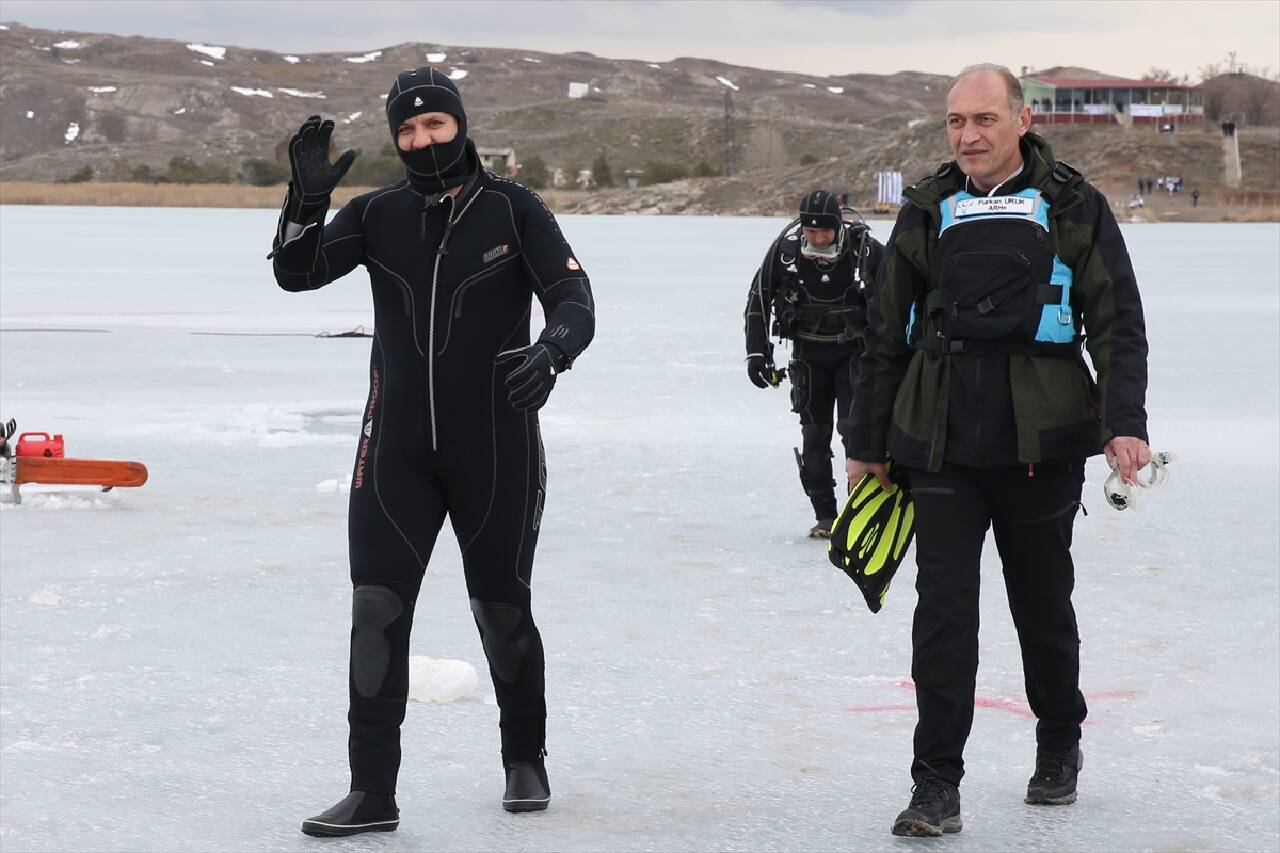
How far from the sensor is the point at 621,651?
5480mm

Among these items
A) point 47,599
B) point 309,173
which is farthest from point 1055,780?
point 47,599

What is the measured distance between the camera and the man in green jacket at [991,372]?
3758 millimetres

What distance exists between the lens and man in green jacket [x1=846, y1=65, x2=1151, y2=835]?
3.76m

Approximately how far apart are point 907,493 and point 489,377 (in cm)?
105

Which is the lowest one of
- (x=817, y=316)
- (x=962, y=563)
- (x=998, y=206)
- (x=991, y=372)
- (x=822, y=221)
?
(x=962, y=563)

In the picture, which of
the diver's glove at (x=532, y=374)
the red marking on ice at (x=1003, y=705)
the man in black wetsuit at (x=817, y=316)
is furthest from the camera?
the man in black wetsuit at (x=817, y=316)

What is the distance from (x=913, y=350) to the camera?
3.98 meters

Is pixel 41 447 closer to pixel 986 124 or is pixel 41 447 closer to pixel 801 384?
pixel 801 384

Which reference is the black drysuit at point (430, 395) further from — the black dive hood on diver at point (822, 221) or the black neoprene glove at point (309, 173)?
the black dive hood on diver at point (822, 221)

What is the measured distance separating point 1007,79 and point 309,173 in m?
1.55

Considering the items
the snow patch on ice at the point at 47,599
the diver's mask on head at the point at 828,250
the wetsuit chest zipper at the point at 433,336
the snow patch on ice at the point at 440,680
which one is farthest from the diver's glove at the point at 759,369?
the wetsuit chest zipper at the point at 433,336

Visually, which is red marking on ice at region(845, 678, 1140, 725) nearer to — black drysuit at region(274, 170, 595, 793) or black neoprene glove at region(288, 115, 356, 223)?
black drysuit at region(274, 170, 595, 793)

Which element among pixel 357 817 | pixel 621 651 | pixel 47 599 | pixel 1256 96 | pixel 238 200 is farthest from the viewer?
pixel 1256 96

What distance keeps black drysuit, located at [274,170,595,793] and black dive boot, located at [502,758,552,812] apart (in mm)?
292
